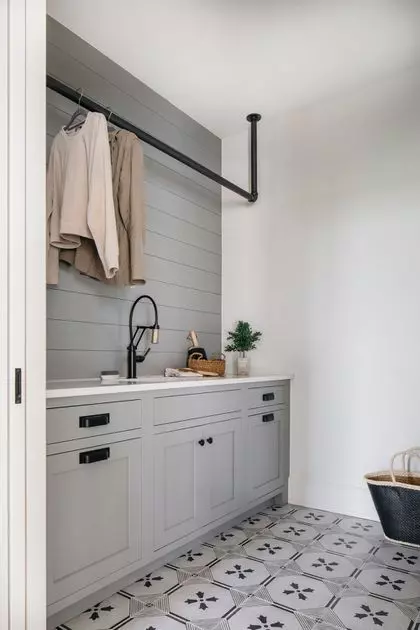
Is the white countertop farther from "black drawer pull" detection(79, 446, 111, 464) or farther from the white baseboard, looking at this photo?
the white baseboard

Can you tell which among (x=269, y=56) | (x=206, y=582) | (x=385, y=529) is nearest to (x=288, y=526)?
(x=385, y=529)

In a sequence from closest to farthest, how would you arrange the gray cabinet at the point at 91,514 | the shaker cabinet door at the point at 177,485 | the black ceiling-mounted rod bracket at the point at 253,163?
the gray cabinet at the point at 91,514, the shaker cabinet door at the point at 177,485, the black ceiling-mounted rod bracket at the point at 253,163

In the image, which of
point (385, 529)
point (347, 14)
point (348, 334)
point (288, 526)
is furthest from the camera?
point (348, 334)

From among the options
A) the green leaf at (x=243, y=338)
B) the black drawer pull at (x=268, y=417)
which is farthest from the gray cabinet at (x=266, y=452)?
the green leaf at (x=243, y=338)

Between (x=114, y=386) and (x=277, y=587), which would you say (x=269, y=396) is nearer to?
(x=277, y=587)

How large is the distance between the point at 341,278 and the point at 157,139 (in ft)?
4.56

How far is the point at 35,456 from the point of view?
1305 mm

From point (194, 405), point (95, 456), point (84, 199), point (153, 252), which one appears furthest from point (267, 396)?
point (84, 199)

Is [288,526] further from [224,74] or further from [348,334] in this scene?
[224,74]

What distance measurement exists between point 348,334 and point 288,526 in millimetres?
1181

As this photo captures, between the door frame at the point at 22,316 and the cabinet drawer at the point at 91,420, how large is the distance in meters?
0.34

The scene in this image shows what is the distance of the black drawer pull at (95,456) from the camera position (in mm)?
1745

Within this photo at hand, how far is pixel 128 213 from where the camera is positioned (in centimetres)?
234

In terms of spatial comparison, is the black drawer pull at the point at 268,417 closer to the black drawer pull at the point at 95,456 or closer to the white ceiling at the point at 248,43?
the black drawer pull at the point at 95,456
